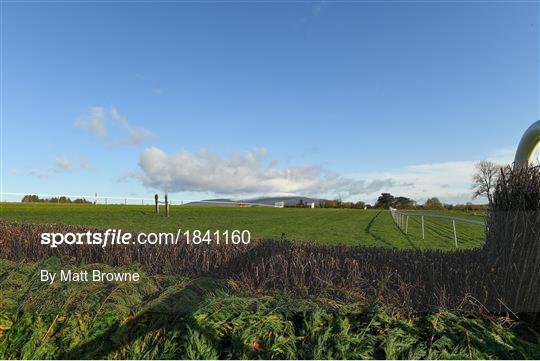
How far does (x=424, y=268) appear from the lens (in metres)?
4.39

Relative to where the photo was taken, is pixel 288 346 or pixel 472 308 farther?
pixel 472 308

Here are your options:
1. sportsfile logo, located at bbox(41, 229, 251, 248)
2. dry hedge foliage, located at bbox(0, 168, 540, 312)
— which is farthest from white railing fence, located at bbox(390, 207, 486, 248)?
sportsfile logo, located at bbox(41, 229, 251, 248)

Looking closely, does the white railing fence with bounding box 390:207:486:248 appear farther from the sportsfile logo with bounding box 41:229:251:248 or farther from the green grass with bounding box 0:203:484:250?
the sportsfile logo with bounding box 41:229:251:248

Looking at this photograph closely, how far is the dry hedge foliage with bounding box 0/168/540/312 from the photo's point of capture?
3904mm

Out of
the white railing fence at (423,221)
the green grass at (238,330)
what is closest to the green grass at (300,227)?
the white railing fence at (423,221)

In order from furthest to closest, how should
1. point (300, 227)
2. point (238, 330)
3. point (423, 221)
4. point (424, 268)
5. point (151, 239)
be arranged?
point (300, 227) → point (423, 221) → point (151, 239) → point (424, 268) → point (238, 330)

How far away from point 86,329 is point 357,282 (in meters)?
2.64

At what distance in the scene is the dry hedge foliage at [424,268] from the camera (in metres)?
3.90

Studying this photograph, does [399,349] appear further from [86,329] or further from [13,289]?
[13,289]

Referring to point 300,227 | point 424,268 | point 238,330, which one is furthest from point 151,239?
point 300,227

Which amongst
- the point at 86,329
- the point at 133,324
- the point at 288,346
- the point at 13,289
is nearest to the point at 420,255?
the point at 288,346

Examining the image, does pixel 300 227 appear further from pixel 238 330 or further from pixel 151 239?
pixel 238 330

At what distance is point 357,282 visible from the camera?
4211 mm

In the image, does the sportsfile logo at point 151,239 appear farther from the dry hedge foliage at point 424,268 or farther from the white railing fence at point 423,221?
the white railing fence at point 423,221
